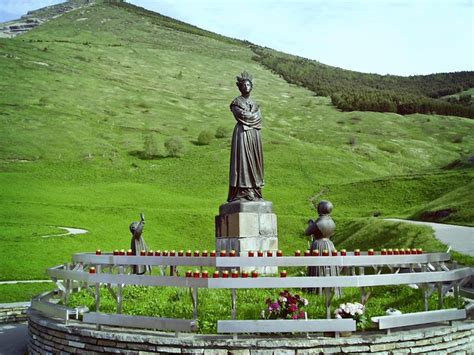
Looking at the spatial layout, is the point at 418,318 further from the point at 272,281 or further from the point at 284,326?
the point at 272,281

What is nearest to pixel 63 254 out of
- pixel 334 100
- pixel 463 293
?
pixel 463 293

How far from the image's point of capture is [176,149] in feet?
302

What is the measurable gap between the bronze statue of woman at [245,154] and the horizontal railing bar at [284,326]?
9689mm

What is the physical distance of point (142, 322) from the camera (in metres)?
11.4

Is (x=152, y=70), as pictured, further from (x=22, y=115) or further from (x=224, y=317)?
(x=224, y=317)

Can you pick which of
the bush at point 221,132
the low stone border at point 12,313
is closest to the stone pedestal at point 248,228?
the low stone border at point 12,313

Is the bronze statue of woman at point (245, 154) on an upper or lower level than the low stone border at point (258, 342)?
upper

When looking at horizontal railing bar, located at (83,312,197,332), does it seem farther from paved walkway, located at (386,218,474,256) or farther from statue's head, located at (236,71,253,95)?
paved walkway, located at (386,218,474,256)

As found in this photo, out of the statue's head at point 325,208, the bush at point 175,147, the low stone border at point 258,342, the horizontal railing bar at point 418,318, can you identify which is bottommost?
the low stone border at point 258,342

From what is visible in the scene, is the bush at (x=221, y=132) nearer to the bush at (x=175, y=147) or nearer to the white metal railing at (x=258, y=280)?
the bush at (x=175, y=147)

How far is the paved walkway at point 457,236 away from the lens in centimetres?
3281

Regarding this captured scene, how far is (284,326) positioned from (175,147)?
8245 centimetres

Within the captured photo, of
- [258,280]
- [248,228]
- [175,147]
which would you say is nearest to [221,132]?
[175,147]

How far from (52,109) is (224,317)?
335 feet
